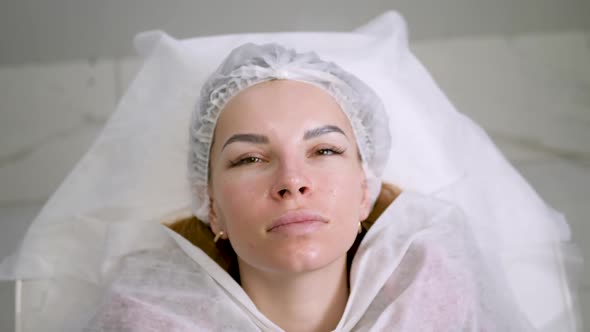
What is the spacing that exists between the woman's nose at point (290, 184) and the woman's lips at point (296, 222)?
31 millimetres

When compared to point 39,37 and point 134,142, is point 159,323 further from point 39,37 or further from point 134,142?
point 39,37

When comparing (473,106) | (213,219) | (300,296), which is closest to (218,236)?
(213,219)

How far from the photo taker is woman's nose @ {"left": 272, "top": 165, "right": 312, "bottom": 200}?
1.02 m

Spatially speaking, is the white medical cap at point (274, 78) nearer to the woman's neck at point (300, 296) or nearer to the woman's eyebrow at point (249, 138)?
the woman's eyebrow at point (249, 138)

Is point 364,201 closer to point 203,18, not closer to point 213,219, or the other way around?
point 213,219

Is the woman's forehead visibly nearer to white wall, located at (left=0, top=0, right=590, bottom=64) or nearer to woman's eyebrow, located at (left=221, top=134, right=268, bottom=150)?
woman's eyebrow, located at (left=221, top=134, right=268, bottom=150)

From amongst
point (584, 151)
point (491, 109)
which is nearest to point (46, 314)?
point (491, 109)

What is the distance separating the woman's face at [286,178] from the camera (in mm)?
1024

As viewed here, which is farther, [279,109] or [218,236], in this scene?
[218,236]

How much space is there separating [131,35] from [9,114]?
0.48 m

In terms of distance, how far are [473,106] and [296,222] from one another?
1.18 metres

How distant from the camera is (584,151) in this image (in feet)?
6.40

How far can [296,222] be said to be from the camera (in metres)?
1.02

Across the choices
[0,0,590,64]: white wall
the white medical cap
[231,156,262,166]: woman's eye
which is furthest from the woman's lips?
[0,0,590,64]: white wall
